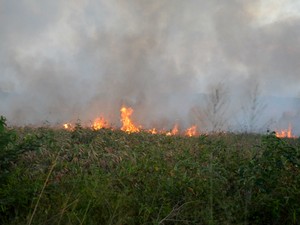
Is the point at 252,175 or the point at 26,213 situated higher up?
the point at 252,175

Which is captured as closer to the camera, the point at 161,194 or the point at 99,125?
the point at 161,194

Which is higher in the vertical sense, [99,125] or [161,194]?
[99,125]

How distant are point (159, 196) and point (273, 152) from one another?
1501mm

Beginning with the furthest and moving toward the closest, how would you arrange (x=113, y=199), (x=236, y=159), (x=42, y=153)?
(x=42, y=153) < (x=236, y=159) < (x=113, y=199)

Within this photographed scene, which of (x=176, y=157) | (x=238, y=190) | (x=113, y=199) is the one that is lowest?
(x=113, y=199)

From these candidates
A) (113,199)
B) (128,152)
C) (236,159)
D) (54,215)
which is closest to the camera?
(54,215)

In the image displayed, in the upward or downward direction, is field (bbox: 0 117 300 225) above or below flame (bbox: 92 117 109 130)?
below

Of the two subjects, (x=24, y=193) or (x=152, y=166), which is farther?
(x=152, y=166)

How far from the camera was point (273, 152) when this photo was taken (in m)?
4.79

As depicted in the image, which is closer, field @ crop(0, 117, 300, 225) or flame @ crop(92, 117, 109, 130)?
field @ crop(0, 117, 300, 225)

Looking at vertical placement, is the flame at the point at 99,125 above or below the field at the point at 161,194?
above

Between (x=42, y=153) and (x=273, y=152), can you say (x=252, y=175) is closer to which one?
(x=273, y=152)

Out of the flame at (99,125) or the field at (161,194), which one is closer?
the field at (161,194)

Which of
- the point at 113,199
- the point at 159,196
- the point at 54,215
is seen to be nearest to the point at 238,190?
the point at 159,196
